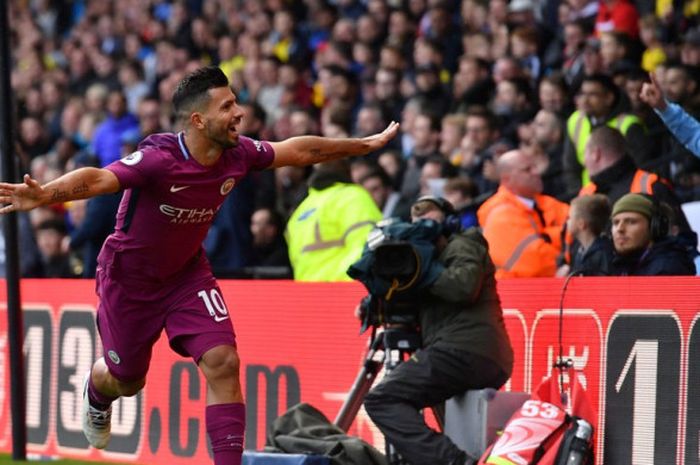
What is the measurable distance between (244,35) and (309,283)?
26.6 feet

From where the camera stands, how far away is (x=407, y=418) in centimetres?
848

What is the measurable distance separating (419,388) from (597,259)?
1.45m

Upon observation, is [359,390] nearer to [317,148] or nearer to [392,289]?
[392,289]

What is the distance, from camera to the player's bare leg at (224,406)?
7.58 m

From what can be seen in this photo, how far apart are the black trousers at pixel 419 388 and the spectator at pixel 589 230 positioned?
3.34ft

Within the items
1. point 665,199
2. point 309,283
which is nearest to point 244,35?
point 309,283

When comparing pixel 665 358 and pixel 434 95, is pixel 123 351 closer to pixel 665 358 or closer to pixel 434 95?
pixel 665 358

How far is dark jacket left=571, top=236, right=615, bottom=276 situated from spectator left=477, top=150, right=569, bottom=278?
0.75 m

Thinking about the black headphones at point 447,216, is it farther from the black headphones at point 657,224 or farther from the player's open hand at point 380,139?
the black headphones at point 657,224

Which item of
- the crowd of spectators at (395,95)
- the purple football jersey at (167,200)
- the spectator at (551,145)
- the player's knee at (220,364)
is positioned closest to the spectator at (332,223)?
the crowd of spectators at (395,95)

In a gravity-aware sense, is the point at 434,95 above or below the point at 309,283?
above

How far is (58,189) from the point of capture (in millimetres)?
6949

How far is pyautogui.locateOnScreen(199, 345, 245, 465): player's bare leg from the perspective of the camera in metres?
7.58

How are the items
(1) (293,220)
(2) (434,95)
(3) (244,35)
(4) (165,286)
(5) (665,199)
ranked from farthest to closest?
(3) (244,35)
(2) (434,95)
(1) (293,220)
(5) (665,199)
(4) (165,286)
